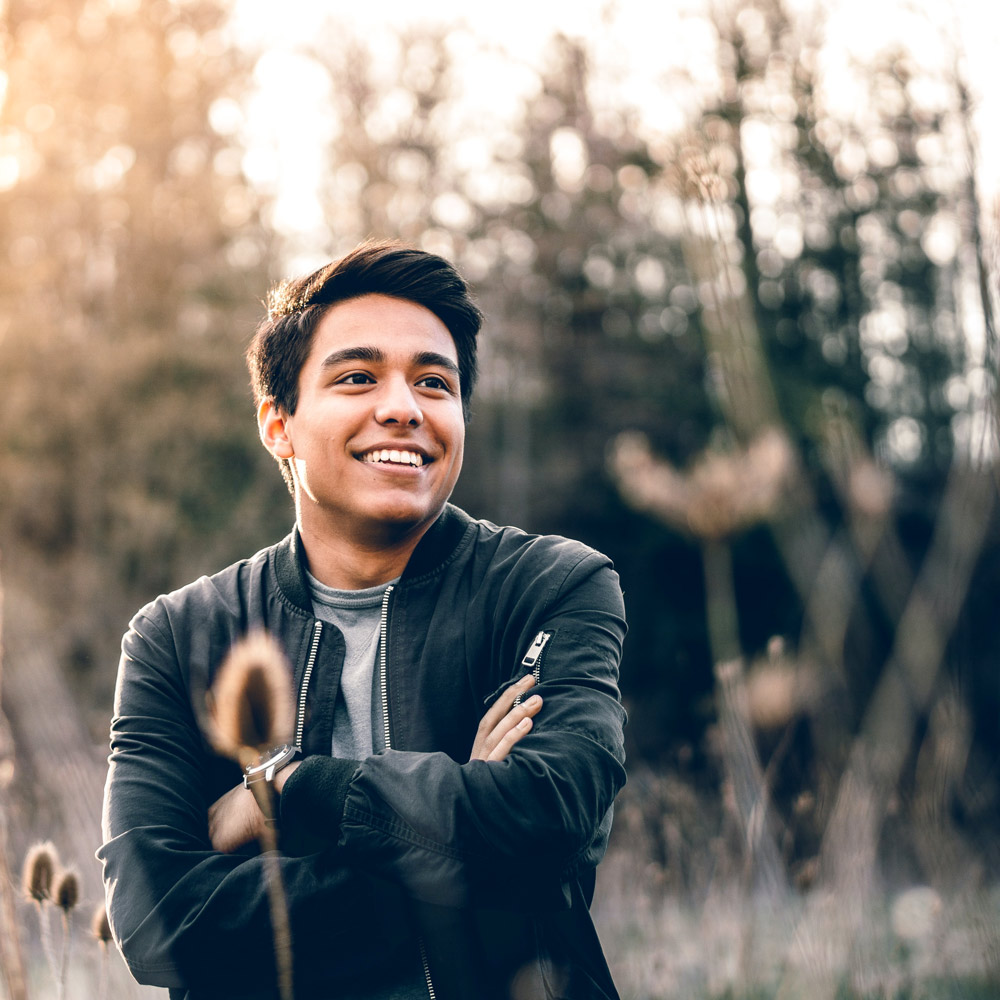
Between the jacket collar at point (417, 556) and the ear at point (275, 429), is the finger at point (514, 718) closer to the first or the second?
the jacket collar at point (417, 556)

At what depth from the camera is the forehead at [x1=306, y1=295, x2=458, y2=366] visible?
243 centimetres

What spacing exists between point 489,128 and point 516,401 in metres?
3.60

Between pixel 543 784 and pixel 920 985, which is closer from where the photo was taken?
pixel 543 784

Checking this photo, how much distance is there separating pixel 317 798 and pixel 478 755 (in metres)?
0.34

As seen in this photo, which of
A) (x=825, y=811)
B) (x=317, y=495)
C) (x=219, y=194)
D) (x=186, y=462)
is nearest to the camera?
(x=317, y=495)

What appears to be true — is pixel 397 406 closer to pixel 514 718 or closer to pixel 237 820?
pixel 514 718

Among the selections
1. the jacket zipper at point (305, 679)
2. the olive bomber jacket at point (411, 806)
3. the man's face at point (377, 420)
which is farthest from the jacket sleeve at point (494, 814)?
the man's face at point (377, 420)

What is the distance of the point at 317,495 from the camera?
7.95ft

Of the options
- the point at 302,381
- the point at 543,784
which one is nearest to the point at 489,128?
the point at 302,381

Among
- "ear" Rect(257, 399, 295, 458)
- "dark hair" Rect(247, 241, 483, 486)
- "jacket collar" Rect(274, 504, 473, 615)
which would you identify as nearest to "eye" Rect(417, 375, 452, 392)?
"dark hair" Rect(247, 241, 483, 486)

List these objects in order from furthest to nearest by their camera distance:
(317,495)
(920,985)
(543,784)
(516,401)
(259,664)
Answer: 1. (516,401)
2. (920,985)
3. (317,495)
4. (543,784)
5. (259,664)

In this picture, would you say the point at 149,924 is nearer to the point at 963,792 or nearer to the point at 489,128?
the point at 963,792

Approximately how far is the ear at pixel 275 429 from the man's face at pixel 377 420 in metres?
0.13

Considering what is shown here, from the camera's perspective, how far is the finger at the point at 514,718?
2092 millimetres
